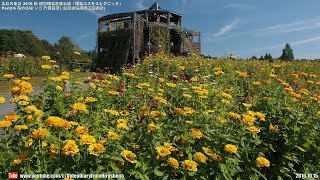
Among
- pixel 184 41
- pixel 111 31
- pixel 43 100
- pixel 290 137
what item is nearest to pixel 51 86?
pixel 43 100

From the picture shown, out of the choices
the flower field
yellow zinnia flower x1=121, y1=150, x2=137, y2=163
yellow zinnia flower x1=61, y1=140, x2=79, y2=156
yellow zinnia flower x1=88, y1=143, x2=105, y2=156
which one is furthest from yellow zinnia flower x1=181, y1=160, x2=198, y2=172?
yellow zinnia flower x1=61, y1=140, x2=79, y2=156

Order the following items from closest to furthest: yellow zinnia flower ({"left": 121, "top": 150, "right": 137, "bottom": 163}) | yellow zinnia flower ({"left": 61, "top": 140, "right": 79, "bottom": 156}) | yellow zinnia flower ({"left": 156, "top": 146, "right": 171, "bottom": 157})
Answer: yellow zinnia flower ({"left": 61, "top": 140, "right": 79, "bottom": 156}) → yellow zinnia flower ({"left": 121, "top": 150, "right": 137, "bottom": 163}) → yellow zinnia flower ({"left": 156, "top": 146, "right": 171, "bottom": 157})

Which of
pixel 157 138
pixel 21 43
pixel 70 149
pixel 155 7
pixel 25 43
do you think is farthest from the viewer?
pixel 25 43

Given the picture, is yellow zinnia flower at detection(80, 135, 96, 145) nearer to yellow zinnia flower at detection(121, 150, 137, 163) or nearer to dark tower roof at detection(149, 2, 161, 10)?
yellow zinnia flower at detection(121, 150, 137, 163)

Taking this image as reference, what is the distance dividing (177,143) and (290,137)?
134 cm

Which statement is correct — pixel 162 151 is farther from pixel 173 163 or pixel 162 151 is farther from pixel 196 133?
pixel 196 133

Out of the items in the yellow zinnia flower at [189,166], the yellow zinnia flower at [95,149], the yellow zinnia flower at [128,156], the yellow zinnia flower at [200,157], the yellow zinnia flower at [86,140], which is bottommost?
the yellow zinnia flower at [189,166]

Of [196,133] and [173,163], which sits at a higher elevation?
[196,133]

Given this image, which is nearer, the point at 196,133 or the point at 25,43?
the point at 196,133

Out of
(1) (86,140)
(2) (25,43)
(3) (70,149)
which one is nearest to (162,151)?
(1) (86,140)

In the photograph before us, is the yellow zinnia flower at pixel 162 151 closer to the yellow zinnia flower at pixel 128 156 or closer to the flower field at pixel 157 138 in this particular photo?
the flower field at pixel 157 138

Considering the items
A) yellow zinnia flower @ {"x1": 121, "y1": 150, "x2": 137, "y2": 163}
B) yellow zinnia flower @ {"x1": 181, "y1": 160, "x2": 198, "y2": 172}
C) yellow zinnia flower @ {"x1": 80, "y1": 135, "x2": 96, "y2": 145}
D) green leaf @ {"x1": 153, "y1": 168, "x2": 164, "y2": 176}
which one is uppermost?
yellow zinnia flower @ {"x1": 80, "y1": 135, "x2": 96, "y2": 145}

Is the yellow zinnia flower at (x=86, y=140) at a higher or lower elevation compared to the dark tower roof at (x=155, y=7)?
lower

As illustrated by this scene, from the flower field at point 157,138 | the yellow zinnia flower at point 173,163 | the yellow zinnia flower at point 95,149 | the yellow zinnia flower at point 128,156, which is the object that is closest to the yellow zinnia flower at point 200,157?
the flower field at point 157,138
